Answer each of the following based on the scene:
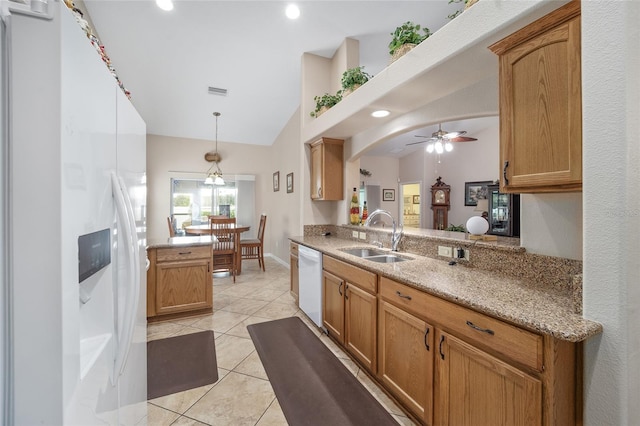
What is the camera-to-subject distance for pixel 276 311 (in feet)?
11.2

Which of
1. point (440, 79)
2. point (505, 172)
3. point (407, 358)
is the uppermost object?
point (440, 79)

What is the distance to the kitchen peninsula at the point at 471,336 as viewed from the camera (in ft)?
3.38

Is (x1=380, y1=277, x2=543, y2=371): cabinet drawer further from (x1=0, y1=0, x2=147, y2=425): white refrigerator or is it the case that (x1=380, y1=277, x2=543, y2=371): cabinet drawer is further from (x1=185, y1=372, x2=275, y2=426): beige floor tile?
(x1=0, y1=0, x2=147, y2=425): white refrigerator

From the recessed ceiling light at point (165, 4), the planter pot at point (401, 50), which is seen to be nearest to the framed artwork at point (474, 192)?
the planter pot at point (401, 50)

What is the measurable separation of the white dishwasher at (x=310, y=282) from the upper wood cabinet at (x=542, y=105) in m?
1.85

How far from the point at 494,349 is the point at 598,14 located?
137 centimetres

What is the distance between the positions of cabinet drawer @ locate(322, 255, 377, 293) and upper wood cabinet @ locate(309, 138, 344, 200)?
1.13m

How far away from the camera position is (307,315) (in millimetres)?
3131

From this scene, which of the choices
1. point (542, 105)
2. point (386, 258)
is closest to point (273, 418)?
point (386, 258)

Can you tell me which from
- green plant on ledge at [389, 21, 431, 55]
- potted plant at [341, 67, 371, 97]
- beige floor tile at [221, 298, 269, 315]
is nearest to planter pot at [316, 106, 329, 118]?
potted plant at [341, 67, 371, 97]

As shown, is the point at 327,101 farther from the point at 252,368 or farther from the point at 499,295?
the point at 252,368

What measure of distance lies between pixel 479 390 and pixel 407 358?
456 mm

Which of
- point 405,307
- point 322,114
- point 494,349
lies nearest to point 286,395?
point 405,307

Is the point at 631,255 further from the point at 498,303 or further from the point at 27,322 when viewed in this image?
the point at 27,322
